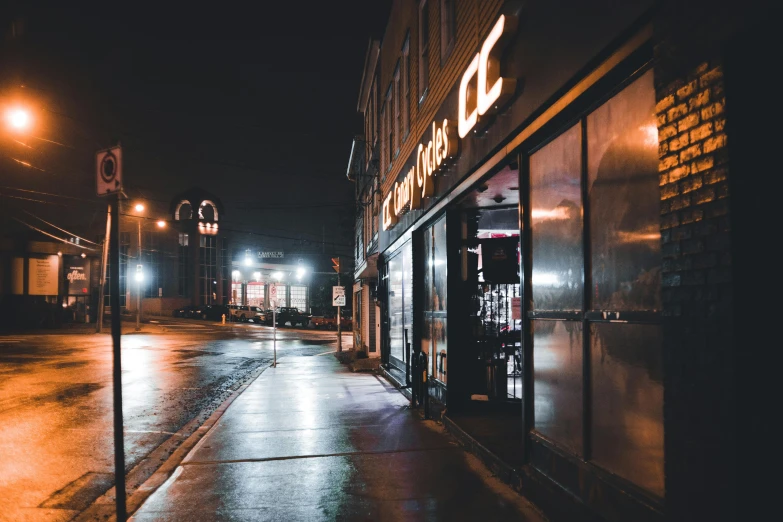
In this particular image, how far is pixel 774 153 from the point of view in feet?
9.86

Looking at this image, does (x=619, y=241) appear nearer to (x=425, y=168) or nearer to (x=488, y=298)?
(x=488, y=298)

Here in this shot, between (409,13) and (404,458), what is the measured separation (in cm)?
965

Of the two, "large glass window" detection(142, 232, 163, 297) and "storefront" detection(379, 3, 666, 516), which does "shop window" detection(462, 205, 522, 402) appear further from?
"large glass window" detection(142, 232, 163, 297)

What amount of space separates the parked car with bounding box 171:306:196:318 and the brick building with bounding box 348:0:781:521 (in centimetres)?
5976

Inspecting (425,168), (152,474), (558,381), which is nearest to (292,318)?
(425,168)

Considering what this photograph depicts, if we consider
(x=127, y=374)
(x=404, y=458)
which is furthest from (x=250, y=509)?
(x=127, y=374)

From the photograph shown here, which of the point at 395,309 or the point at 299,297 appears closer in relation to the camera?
the point at 395,309

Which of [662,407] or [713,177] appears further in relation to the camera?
[662,407]

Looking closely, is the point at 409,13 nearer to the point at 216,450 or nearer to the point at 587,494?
the point at 216,450

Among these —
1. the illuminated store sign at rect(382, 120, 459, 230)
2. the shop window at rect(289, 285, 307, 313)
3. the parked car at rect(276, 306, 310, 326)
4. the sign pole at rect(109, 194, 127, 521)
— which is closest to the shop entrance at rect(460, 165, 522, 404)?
the illuminated store sign at rect(382, 120, 459, 230)

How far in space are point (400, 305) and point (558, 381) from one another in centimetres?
958

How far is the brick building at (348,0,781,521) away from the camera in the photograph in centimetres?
308

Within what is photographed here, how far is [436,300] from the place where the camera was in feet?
35.7

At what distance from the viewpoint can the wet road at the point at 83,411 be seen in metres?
6.58
